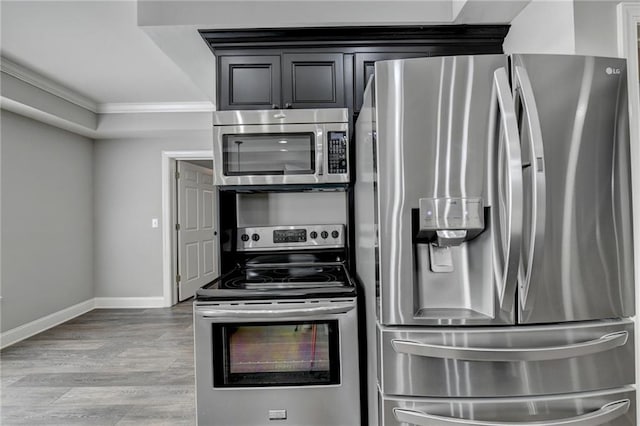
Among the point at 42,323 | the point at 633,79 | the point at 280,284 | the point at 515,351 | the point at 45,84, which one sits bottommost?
the point at 42,323

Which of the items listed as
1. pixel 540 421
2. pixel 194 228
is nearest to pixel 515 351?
pixel 540 421

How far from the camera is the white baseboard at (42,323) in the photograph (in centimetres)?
346

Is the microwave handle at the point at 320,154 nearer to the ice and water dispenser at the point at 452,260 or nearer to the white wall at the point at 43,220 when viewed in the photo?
the ice and water dispenser at the point at 452,260

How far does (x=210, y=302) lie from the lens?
1.68m

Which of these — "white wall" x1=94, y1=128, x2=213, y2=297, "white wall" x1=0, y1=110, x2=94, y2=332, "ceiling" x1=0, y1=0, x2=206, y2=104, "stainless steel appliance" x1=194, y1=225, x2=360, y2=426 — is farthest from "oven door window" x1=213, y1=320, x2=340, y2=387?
"white wall" x1=94, y1=128, x2=213, y2=297

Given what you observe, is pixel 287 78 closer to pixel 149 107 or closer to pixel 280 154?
pixel 280 154

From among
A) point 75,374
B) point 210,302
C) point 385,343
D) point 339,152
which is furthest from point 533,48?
point 75,374

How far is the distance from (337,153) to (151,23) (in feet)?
4.12

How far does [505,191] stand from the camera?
121cm

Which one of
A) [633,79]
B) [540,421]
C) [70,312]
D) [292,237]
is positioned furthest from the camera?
[70,312]

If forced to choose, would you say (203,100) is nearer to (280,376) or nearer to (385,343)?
(280,376)

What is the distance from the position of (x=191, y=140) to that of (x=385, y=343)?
13.3ft

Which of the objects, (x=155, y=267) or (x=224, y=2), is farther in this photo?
(x=155, y=267)

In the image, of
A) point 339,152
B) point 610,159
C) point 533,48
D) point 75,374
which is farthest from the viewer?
point 75,374
